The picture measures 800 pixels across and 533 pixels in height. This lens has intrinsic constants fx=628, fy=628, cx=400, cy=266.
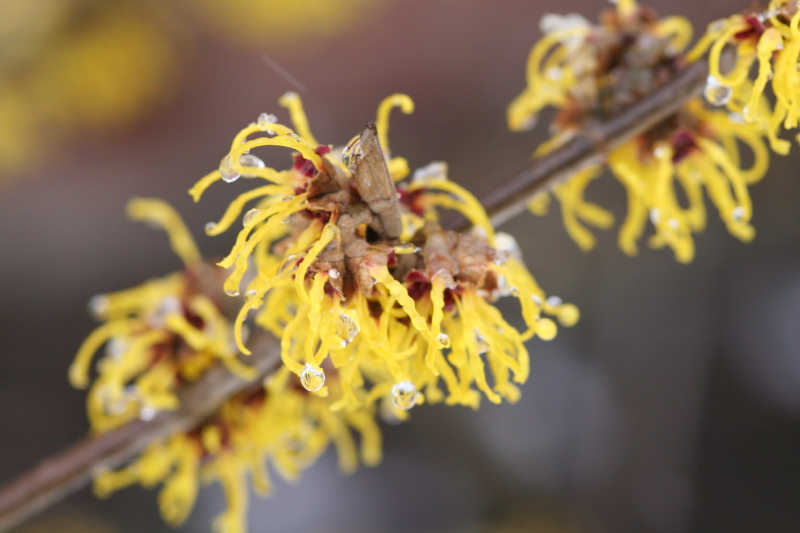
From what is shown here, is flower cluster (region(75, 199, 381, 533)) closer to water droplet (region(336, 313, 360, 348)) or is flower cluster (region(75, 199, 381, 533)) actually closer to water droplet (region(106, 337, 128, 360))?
water droplet (region(106, 337, 128, 360))

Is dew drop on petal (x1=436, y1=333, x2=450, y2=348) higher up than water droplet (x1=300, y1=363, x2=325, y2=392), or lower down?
lower down

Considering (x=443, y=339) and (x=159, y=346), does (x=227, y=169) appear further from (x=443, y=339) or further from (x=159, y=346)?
(x=159, y=346)

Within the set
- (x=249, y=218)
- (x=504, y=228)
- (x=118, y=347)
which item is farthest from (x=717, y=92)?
(x=504, y=228)

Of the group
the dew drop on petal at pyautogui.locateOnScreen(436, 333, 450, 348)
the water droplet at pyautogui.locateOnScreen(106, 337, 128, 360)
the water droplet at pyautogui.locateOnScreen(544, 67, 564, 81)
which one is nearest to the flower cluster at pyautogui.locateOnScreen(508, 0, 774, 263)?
the water droplet at pyautogui.locateOnScreen(544, 67, 564, 81)

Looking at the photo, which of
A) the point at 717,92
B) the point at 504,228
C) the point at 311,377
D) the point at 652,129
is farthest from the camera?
the point at 504,228

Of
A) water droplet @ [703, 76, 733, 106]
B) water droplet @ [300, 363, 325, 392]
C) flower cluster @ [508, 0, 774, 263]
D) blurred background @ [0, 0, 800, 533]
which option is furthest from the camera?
blurred background @ [0, 0, 800, 533]

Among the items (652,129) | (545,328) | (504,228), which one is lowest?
(545,328)

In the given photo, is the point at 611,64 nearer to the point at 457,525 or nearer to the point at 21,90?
the point at 457,525
